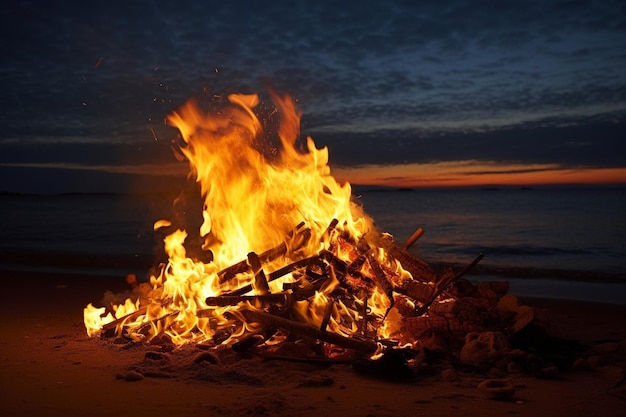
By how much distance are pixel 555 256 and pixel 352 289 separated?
18615 mm

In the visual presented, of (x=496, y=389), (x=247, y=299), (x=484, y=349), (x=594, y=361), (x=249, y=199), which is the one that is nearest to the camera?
(x=496, y=389)

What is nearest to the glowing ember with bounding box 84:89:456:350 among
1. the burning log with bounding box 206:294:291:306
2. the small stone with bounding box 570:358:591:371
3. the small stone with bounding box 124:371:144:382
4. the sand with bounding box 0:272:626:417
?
the burning log with bounding box 206:294:291:306

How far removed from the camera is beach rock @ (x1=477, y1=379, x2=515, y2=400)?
15.9ft

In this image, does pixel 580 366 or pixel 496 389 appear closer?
pixel 496 389

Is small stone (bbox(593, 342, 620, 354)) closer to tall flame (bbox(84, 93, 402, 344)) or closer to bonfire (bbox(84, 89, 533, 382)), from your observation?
bonfire (bbox(84, 89, 533, 382))

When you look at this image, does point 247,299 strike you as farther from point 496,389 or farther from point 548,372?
point 548,372

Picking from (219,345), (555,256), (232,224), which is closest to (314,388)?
(219,345)

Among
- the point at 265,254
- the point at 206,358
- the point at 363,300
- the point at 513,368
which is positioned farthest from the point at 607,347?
the point at 206,358

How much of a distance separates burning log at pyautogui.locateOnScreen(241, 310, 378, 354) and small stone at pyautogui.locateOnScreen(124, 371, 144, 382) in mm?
1317

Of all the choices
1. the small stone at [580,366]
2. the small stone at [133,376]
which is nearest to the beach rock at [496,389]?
the small stone at [580,366]

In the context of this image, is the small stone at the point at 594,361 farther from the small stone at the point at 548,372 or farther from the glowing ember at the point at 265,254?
the glowing ember at the point at 265,254

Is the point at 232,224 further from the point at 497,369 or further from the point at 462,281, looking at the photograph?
the point at 497,369

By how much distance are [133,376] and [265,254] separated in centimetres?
231

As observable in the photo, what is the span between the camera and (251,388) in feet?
16.5
